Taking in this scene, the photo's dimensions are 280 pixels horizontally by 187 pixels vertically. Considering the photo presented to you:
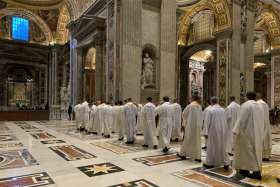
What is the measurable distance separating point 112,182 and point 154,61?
8307 mm

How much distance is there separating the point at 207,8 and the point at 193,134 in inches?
558

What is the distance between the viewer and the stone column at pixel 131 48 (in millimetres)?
10820

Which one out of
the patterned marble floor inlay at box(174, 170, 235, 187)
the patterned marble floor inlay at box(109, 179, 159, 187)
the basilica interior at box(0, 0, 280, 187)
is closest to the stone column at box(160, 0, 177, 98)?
the basilica interior at box(0, 0, 280, 187)

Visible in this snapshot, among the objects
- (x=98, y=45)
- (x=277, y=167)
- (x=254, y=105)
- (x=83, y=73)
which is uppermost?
(x=98, y=45)

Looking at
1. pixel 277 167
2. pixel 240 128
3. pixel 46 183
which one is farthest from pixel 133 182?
pixel 277 167

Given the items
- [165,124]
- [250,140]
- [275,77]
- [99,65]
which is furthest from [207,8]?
[250,140]

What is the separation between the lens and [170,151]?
6.73m

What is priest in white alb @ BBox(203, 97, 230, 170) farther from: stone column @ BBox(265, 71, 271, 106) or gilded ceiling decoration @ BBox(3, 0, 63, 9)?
gilded ceiling decoration @ BBox(3, 0, 63, 9)

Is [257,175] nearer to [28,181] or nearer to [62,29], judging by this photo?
[28,181]

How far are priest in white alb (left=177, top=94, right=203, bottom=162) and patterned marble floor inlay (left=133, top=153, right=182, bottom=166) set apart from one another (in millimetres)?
240

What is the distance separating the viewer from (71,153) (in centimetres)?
634

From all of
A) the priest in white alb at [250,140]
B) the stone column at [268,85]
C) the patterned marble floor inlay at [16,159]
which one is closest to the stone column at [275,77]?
the stone column at [268,85]

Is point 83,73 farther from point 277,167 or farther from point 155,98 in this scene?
point 277,167

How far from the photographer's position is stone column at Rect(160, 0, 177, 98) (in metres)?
11.9
